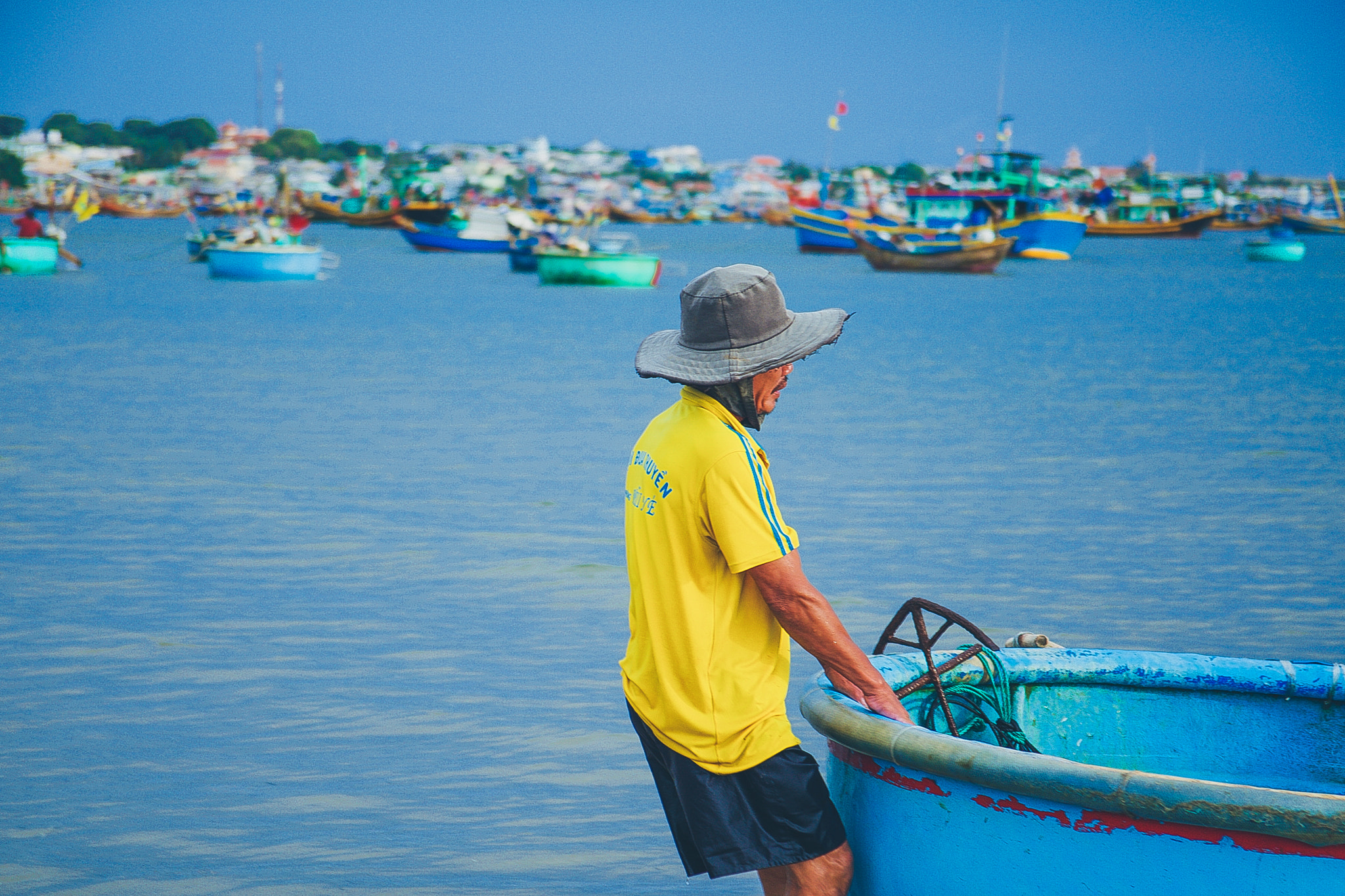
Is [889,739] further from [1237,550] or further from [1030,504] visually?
[1030,504]

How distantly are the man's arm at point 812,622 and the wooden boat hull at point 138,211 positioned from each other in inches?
6321

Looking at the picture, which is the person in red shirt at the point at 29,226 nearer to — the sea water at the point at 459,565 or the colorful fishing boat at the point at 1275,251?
the sea water at the point at 459,565

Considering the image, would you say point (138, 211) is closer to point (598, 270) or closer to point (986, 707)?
point (598, 270)

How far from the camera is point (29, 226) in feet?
134

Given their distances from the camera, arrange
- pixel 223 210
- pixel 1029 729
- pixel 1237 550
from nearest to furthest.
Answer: pixel 1029 729
pixel 1237 550
pixel 223 210

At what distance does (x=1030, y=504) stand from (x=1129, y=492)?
1012 mm

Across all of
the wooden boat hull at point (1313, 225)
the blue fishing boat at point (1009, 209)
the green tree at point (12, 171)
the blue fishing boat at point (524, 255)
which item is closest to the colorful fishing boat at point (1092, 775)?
the blue fishing boat at point (524, 255)

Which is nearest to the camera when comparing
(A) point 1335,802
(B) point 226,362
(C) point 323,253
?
(A) point 1335,802

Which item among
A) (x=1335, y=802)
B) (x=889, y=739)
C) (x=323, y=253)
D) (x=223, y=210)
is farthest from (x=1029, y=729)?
(x=223, y=210)

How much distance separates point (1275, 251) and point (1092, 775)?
8034 centimetres

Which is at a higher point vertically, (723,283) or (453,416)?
(723,283)

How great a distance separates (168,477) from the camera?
36.1ft

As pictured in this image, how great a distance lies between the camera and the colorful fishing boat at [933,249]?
53944mm

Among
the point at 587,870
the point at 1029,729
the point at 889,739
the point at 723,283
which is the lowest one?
the point at 587,870
